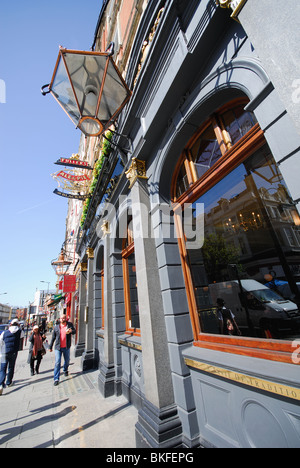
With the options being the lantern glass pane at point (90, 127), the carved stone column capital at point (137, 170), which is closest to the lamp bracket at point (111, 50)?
the lantern glass pane at point (90, 127)

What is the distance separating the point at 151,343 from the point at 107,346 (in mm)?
3315

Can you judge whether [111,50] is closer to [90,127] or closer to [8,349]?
[90,127]

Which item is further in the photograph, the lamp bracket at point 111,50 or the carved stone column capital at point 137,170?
the carved stone column capital at point 137,170

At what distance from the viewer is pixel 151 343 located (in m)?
3.51

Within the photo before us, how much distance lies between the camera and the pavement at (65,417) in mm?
3524

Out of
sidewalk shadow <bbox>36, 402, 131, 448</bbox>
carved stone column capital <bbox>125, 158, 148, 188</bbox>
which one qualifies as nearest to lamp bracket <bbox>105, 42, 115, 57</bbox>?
carved stone column capital <bbox>125, 158, 148, 188</bbox>

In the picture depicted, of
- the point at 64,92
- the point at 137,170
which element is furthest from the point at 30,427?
the point at 64,92

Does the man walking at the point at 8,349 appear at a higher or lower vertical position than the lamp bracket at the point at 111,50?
lower

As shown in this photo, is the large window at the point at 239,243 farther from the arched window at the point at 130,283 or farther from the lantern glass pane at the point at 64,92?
the arched window at the point at 130,283

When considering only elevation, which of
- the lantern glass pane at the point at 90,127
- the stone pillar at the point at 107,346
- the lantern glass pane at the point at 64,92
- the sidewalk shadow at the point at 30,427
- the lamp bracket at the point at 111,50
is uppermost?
the lamp bracket at the point at 111,50

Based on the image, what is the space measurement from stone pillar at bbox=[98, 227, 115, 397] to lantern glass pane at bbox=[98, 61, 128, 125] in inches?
145

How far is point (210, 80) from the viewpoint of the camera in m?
2.89
